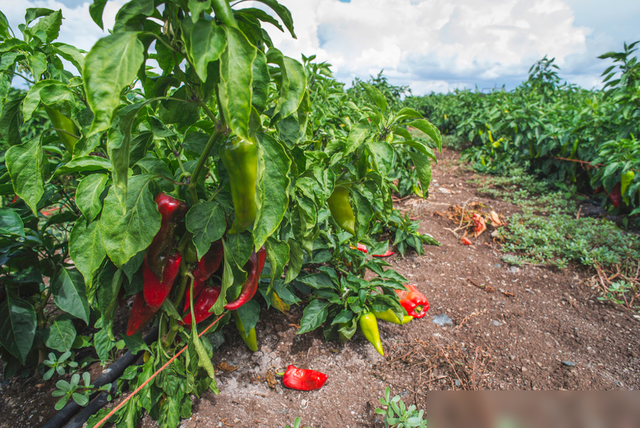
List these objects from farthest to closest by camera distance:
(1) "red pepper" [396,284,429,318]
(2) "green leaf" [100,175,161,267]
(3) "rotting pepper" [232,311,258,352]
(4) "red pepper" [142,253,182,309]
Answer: (1) "red pepper" [396,284,429,318] < (3) "rotting pepper" [232,311,258,352] < (4) "red pepper" [142,253,182,309] < (2) "green leaf" [100,175,161,267]

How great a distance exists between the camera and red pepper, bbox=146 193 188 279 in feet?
3.44

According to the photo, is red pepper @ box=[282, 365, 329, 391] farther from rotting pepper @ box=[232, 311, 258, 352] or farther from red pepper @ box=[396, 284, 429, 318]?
red pepper @ box=[396, 284, 429, 318]

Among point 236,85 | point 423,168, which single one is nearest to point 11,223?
point 236,85

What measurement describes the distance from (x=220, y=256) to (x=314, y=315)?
2.41ft

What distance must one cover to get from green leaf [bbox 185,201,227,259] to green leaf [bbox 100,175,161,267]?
97 mm

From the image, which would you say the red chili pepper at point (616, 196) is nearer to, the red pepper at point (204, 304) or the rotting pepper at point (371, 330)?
the rotting pepper at point (371, 330)

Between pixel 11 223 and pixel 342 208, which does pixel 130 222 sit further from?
pixel 342 208

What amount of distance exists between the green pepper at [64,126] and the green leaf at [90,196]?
14.1 inches

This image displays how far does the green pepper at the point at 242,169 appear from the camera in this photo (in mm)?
828

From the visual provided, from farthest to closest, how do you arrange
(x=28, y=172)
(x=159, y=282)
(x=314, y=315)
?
(x=314, y=315) → (x=159, y=282) → (x=28, y=172)

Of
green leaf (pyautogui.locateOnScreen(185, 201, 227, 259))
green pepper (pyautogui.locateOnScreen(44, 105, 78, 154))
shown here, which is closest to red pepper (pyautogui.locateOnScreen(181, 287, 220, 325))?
green leaf (pyautogui.locateOnScreen(185, 201, 227, 259))

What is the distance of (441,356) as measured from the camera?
5.95ft

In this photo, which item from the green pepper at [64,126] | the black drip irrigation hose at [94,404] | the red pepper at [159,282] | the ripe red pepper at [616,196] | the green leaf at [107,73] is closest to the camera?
the green leaf at [107,73]

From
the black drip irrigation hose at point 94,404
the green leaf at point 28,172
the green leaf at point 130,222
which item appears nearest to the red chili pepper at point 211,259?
the green leaf at point 130,222
